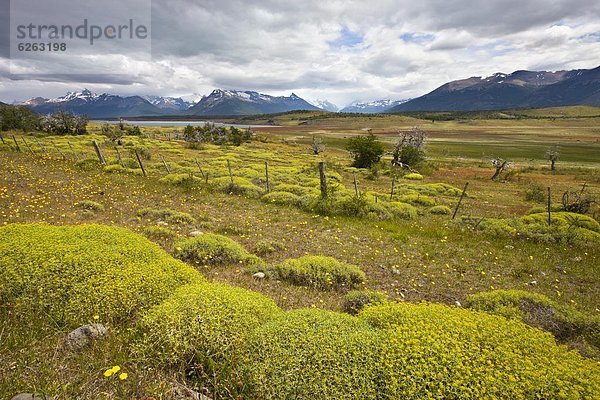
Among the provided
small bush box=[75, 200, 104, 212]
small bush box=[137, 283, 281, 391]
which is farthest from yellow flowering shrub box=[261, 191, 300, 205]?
small bush box=[137, 283, 281, 391]

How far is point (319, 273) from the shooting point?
899 cm

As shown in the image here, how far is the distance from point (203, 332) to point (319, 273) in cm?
481

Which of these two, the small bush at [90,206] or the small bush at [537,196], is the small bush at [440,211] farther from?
the small bush at [90,206]

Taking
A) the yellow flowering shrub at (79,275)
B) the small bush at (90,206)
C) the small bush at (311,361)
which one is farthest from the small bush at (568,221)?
the small bush at (90,206)

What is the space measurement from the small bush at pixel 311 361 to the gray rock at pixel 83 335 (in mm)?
2410

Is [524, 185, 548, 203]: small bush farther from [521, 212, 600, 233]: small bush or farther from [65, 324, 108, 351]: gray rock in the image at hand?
[65, 324, 108, 351]: gray rock

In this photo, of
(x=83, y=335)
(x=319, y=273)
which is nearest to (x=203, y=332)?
(x=83, y=335)

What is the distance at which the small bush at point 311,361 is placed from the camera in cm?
398

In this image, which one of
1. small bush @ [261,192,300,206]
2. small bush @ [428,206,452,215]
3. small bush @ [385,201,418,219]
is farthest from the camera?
small bush @ [428,206,452,215]

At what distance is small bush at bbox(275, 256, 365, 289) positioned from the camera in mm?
8805

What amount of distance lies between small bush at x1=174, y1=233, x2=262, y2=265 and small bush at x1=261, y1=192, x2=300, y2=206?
28.9 ft

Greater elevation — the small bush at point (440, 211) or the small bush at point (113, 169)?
the small bush at point (113, 169)

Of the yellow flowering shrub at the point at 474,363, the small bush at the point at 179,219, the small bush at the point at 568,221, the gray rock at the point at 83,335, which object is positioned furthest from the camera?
the small bush at the point at 568,221

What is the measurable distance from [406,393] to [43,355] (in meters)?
4.90
